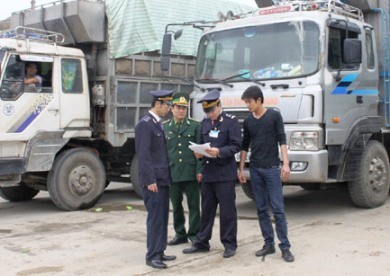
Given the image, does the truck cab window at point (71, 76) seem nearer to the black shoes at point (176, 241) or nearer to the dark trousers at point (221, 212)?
the black shoes at point (176, 241)

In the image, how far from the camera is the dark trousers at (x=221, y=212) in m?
5.58

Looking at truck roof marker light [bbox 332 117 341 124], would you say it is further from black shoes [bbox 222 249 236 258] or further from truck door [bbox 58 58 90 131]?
truck door [bbox 58 58 90 131]

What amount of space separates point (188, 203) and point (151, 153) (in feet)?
3.30

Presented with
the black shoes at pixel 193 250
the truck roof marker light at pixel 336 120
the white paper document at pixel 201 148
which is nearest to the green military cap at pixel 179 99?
the white paper document at pixel 201 148

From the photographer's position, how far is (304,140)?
7031 mm

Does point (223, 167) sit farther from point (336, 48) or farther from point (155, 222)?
point (336, 48)

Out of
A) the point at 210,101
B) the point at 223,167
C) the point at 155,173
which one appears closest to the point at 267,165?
the point at 223,167

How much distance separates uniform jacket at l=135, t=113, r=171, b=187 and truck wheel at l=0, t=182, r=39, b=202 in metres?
5.34

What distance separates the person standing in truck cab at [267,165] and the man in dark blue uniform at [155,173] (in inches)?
35.9

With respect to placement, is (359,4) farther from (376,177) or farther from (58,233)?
(58,233)

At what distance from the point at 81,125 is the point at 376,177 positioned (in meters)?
4.66

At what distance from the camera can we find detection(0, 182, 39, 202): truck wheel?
32.6ft

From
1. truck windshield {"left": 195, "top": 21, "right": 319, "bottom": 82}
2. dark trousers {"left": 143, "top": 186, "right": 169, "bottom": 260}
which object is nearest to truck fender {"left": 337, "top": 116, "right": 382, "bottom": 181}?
truck windshield {"left": 195, "top": 21, "right": 319, "bottom": 82}

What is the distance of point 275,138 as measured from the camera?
5582 mm
